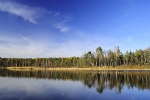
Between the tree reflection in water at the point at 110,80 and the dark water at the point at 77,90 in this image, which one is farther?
the tree reflection in water at the point at 110,80

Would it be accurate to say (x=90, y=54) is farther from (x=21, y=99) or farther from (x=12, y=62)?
(x=12, y=62)

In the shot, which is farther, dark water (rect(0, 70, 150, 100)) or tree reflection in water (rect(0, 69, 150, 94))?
tree reflection in water (rect(0, 69, 150, 94))

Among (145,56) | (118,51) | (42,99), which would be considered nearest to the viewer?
(42,99)

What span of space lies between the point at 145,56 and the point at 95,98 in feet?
338

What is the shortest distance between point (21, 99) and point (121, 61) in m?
108

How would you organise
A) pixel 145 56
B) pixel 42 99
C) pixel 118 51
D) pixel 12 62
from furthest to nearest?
pixel 12 62 < pixel 118 51 < pixel 145 56 < pixel 42 99

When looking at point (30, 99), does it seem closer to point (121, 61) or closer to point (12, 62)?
point (121, 61)

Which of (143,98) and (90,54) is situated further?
(90,54)

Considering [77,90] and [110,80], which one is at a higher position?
[77,90]

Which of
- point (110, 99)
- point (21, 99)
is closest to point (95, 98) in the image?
point (110, 99)

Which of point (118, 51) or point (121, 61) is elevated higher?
point (118, 51)

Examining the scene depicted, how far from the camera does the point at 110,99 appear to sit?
13891mm

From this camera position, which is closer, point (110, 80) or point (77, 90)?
point (77, 90)

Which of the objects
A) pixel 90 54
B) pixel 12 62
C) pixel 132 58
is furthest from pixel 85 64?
pixel 12 62
